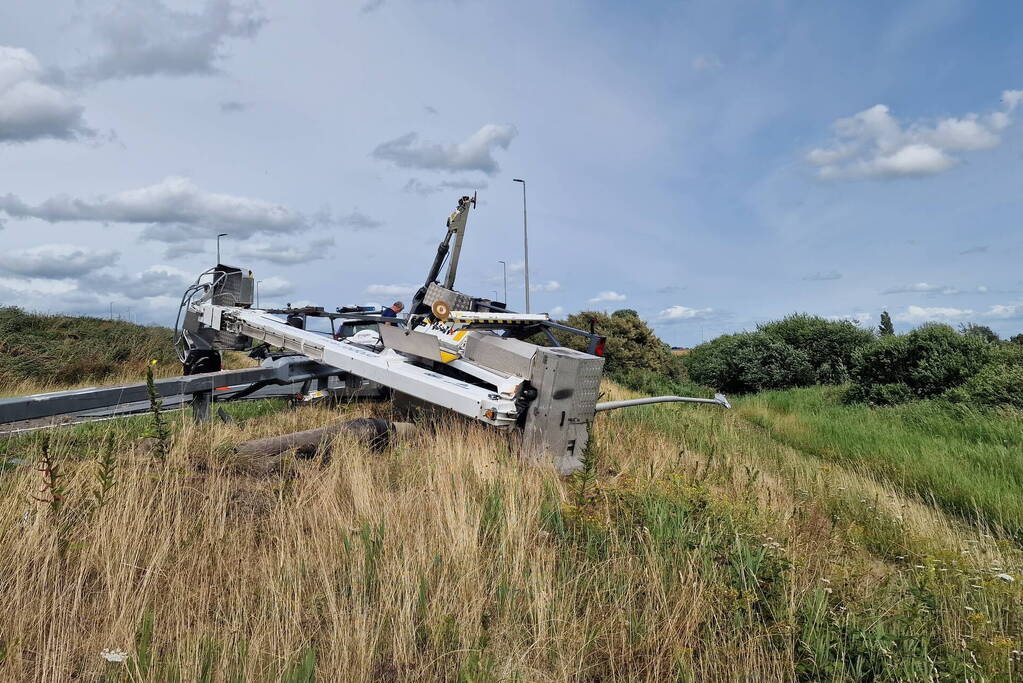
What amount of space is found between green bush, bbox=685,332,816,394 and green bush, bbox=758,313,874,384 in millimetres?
418

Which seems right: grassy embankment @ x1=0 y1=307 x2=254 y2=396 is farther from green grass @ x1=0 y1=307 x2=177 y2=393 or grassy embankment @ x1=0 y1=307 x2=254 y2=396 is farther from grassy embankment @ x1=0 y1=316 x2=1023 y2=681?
grassy embankment @ x1=0 y1=316 x2=1023 y2=681

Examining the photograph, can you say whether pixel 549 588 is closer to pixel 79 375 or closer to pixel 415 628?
pixel 415 628

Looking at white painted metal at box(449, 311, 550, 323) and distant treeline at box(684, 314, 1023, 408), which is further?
distant treeline at box(684, 314, 1023, 408)

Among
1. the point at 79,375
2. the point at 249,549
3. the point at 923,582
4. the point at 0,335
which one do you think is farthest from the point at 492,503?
the point at 0,335

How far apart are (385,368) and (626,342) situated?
16.2 meters

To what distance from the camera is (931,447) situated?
388 inches

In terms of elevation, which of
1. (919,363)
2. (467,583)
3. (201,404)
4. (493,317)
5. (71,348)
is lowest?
(467,583)

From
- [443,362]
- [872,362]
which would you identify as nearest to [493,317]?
[443,362]

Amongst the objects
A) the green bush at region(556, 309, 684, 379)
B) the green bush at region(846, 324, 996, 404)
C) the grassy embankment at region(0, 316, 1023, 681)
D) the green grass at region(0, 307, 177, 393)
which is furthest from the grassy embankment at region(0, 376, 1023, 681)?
the green bush at region(556, 309, 684, 379)

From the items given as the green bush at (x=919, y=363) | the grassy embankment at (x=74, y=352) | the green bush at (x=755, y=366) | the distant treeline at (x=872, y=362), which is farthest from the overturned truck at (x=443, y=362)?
the green bush at (x=755, y=366)

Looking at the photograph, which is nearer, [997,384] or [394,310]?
[394,310]

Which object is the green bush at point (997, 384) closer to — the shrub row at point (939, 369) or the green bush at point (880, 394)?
the shrub row at point (939, 369)

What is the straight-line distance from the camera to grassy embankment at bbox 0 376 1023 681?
3.20m

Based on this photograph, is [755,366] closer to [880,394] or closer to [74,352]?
[880,394]
